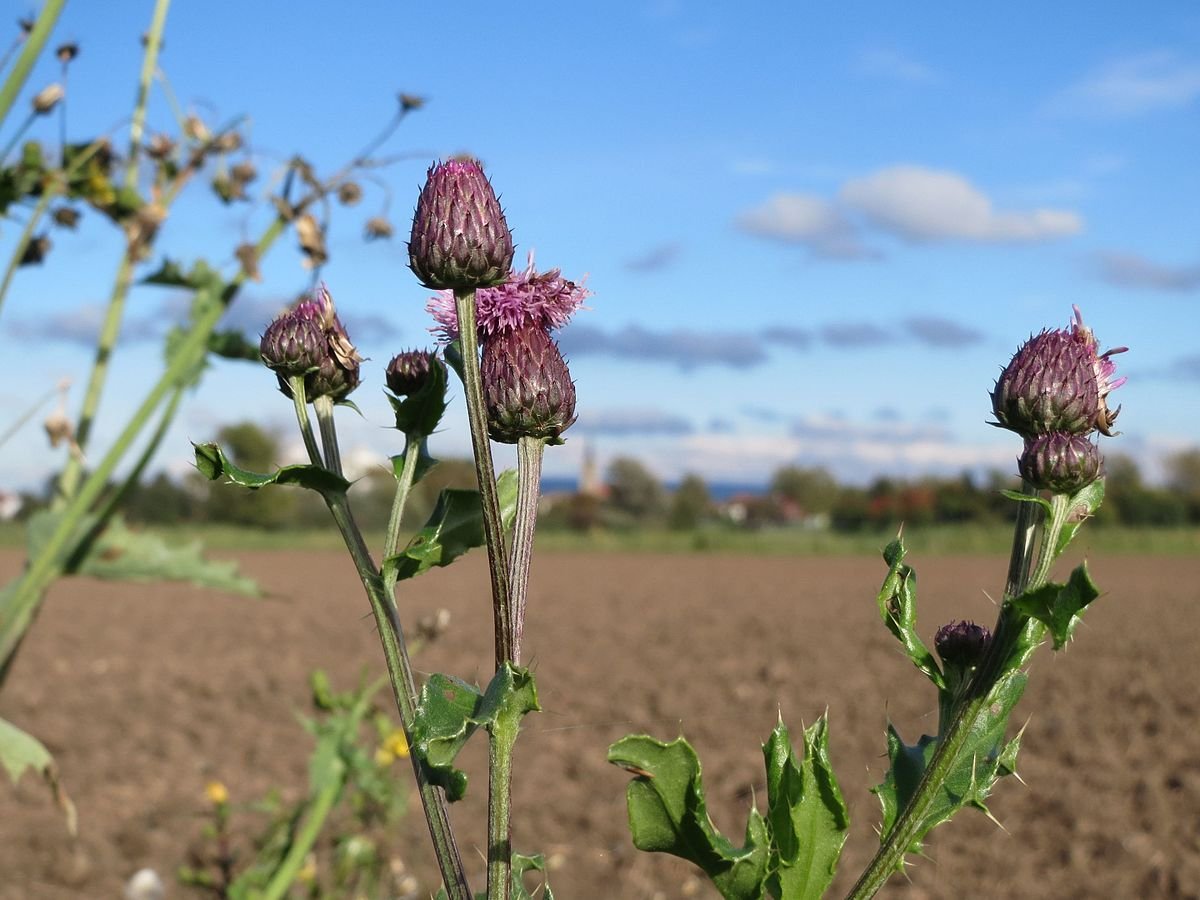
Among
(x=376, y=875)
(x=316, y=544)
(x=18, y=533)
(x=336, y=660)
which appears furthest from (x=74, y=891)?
(x=18, y=533)

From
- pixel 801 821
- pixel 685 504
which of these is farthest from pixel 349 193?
pixel 685 504

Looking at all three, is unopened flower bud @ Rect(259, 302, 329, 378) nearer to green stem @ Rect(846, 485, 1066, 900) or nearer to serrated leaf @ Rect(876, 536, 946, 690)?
serrated leaf @ Rect(876, 536, 946, 690)

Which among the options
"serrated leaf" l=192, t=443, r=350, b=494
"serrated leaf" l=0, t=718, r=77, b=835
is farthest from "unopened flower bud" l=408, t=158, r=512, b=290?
"serrated leaf" l=0, t=718, r=77, b=835

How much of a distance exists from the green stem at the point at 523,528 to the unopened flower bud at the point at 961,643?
18.5 inches

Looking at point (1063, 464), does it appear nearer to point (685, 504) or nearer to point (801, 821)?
point (801, 821)

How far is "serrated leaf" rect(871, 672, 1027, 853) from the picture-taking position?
1393mm

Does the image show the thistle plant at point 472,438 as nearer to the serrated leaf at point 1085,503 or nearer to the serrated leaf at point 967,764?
the serrated leaf at point 967,764

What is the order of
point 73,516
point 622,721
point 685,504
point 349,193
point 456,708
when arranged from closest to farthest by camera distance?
point 456,708, point 73,516, point 349,193, point 622,721, point 685,504

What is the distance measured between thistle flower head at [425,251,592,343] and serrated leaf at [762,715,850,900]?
22.1 inches

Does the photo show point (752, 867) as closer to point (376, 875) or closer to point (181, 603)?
point (376, 875)

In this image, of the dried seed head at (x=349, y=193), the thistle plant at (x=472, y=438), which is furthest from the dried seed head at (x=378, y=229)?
the thistle plant at (x=472, y=438)

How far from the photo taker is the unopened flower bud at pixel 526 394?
1.40 m

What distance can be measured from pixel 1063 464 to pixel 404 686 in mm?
781

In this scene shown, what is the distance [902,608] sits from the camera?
4.61 feet
